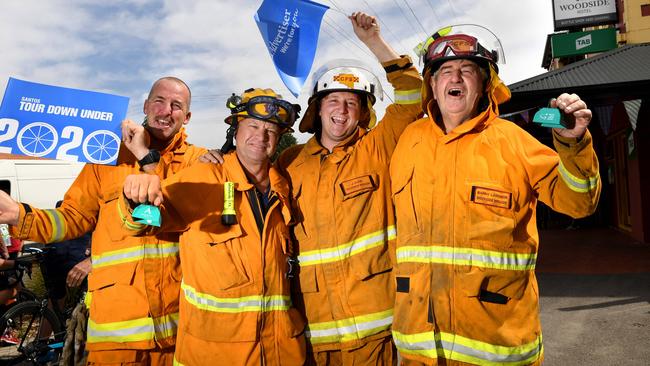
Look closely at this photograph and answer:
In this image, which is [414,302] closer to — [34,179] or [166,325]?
[166,325]

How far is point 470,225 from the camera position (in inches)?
80.6

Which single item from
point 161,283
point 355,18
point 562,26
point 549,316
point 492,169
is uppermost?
point 562,26

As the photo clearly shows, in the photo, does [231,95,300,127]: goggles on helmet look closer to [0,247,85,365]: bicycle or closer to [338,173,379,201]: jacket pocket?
[338,173,379,201]: jacket pocket

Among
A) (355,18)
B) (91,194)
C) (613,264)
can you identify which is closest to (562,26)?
(613,264)

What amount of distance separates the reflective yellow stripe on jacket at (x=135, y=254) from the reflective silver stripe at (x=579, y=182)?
210 centimetres

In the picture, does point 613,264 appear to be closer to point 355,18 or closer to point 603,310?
point 603,310

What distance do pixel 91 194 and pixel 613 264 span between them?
958 cm

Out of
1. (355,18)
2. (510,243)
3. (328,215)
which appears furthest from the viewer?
(355,18)

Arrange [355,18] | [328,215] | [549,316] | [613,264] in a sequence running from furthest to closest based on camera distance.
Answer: [613,264] < [549,316] < [355,18] < [328,215]

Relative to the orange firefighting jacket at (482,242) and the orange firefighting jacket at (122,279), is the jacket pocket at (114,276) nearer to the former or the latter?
the orange firefighting jacket at (122,279)

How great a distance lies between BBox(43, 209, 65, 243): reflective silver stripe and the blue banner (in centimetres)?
41

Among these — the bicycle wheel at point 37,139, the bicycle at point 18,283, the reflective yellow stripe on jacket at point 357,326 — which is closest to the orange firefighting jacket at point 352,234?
the reflective yellow stripe on jacket at point 357,326

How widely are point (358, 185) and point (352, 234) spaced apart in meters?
0.27

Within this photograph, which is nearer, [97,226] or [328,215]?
[328,215]
